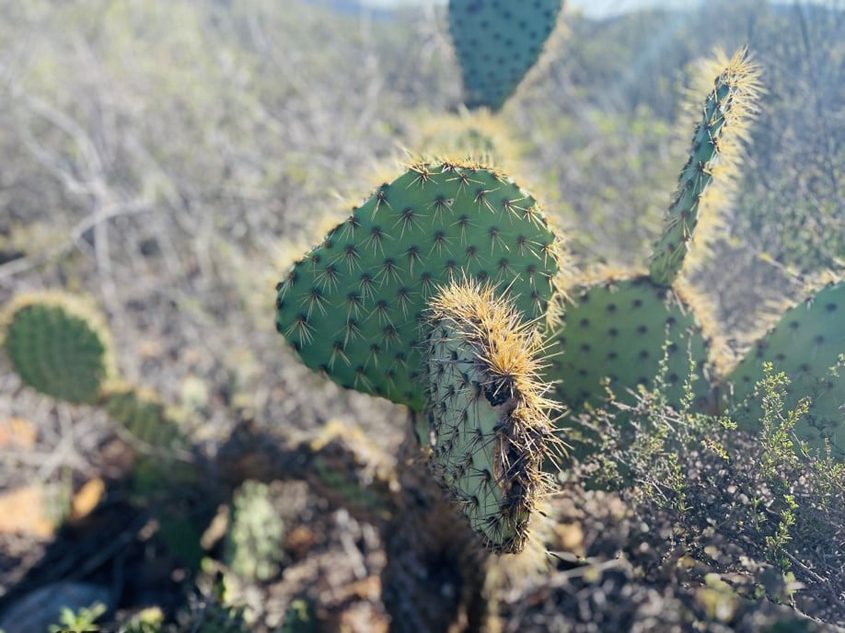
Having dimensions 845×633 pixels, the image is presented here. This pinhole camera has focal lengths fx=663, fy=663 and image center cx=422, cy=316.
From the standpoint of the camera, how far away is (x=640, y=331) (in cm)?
220

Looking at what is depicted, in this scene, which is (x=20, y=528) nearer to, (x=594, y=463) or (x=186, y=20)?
(x=594, y=463)

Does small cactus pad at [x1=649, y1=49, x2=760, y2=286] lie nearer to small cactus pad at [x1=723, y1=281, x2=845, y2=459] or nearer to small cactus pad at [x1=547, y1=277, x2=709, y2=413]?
small cactus pad at [x1=547, y1=277, x2=709, y2=413]

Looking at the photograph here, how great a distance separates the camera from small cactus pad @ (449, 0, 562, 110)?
3604 mm

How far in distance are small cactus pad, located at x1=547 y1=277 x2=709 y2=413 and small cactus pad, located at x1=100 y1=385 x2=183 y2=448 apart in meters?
2.19

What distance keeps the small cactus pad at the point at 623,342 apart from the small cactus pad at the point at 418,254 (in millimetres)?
368

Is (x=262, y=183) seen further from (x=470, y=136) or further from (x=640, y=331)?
(x=640, y=331)

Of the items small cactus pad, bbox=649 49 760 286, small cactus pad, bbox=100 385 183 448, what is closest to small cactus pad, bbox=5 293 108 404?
small cactus pad, bbox=100 385 183 448

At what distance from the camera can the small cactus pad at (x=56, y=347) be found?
342 cm

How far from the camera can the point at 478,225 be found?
1.89 meters

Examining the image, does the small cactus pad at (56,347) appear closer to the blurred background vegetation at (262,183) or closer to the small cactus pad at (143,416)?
the small cactus pad at (143,416)

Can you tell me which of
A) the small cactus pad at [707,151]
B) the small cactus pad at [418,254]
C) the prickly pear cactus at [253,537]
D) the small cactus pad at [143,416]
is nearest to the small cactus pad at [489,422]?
the small cactus pad at [418,254]

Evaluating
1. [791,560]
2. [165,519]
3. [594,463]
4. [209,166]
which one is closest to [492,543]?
[594,463]

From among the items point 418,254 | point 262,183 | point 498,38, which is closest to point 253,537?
point 418,254

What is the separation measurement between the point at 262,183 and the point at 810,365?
3.95 metres
